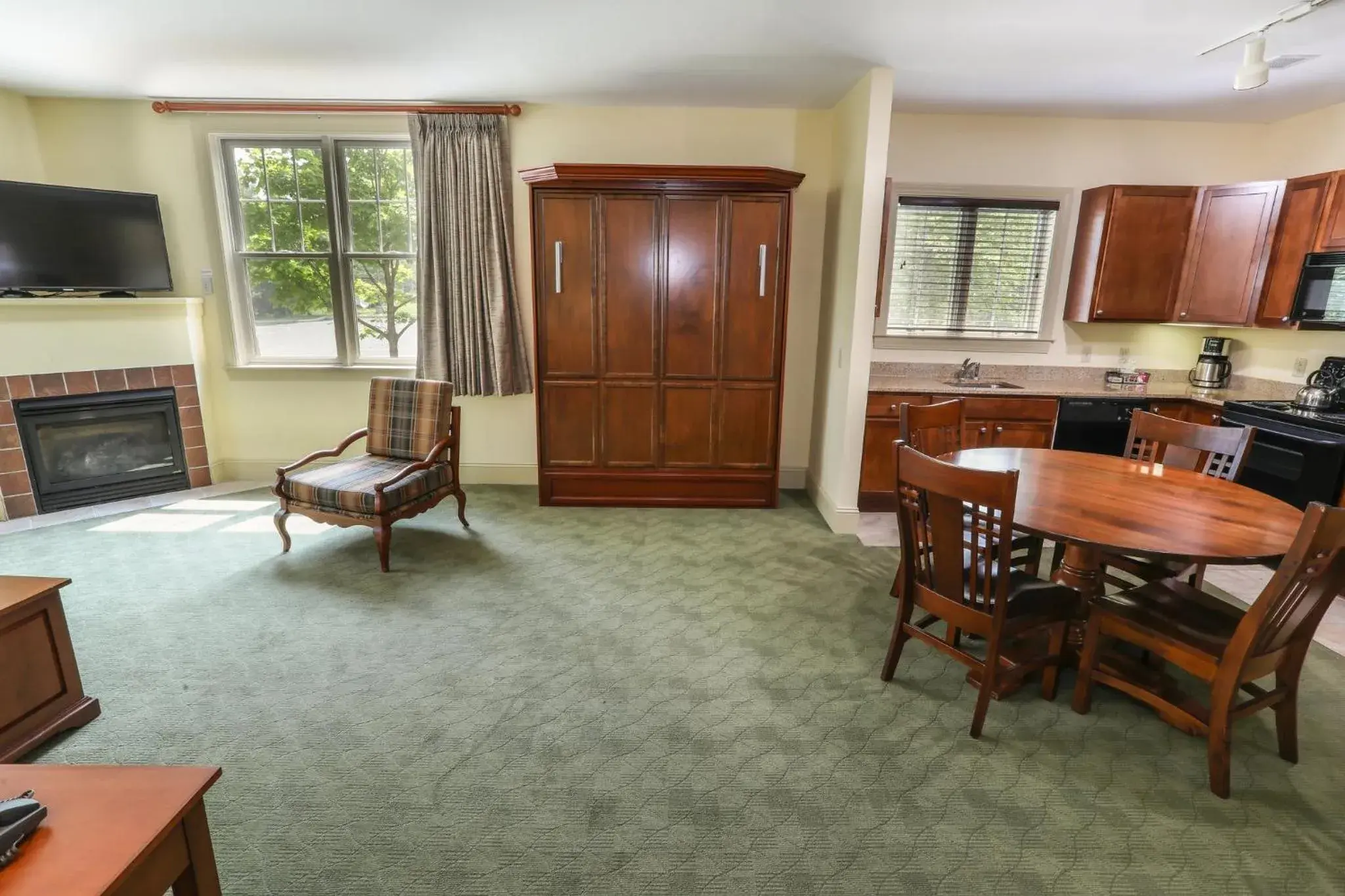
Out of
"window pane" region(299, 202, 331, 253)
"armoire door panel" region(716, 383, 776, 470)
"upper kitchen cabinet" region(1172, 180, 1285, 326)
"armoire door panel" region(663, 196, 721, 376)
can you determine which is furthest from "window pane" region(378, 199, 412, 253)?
"upper kitchen cabinet" region(1172, 180, 1285, 326)

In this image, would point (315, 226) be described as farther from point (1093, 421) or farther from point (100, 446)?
point (1093, 421)

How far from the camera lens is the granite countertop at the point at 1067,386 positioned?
4059mm

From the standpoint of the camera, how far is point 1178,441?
2811mm

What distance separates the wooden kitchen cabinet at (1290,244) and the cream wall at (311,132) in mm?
2638

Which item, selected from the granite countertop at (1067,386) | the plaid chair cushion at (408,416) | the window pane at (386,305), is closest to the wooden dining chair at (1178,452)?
the granite countertop at (1067,386)

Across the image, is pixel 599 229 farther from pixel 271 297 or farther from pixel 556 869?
pixel 556 869

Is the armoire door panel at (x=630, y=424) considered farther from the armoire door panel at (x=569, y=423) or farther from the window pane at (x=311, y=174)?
the window pane at (x=311, y=174)

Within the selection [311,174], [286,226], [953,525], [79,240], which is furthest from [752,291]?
[79,240]

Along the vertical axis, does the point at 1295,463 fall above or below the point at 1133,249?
below

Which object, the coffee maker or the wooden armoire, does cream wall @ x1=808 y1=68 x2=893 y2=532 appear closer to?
the wooden armoire

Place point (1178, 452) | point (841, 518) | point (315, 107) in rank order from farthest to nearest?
1. point (315, 107)
2. point (841, 518)
3. point (1178, 452)

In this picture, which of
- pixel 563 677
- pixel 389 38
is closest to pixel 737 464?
pixel 563 677

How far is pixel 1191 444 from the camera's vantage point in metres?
2.76

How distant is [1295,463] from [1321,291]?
1042 millimetres
